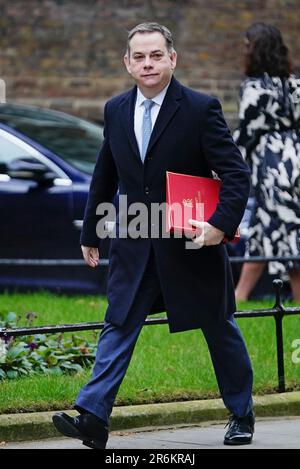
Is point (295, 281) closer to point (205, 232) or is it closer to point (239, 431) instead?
point (239, 431)

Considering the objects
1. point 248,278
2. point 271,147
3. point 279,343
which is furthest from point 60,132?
point 279,343

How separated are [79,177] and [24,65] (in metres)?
8.14

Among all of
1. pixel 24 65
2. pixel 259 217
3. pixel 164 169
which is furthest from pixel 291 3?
pixel 164 169

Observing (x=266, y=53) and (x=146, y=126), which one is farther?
(x=266, y=53)

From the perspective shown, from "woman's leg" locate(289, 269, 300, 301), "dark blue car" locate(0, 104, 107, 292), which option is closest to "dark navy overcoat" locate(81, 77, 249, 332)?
"woman's leg" locate(289, 269, 300, 301)

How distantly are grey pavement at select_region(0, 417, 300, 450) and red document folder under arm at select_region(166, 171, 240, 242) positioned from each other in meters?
1.06

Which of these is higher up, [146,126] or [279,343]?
[146,126]

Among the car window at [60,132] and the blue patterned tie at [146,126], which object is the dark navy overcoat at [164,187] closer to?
the blue patterned tie at [146,126]

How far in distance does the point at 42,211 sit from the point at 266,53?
220 centimetres

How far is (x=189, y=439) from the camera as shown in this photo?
7.14 meters

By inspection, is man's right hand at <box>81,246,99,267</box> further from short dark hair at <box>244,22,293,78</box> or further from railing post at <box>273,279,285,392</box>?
short dark hair at <box>244,22,293,78</box>

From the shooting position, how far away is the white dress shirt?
21.9 ft

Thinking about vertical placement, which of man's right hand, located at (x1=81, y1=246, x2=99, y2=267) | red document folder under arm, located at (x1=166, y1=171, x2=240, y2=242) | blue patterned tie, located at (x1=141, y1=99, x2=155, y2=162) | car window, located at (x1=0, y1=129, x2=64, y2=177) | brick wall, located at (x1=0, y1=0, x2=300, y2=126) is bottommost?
man's right hand, located at (x1=81, y1=246, x2=99, y2=267)
